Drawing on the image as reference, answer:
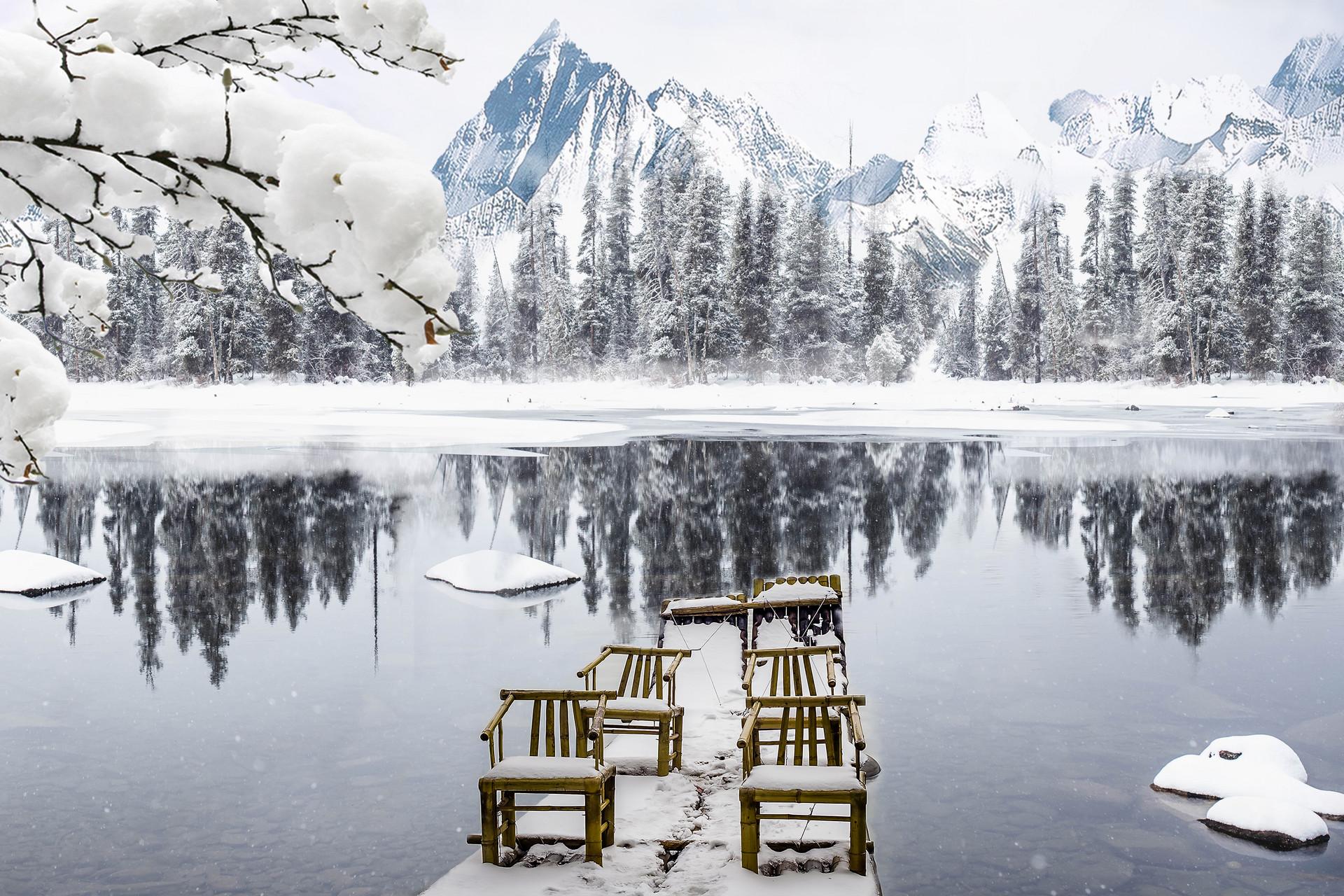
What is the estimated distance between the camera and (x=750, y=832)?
19.6ft

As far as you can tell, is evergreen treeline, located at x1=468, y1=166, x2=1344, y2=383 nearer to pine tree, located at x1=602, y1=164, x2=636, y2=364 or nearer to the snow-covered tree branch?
pine tree, located at x1=602, y1=164, x2=636, y2=364

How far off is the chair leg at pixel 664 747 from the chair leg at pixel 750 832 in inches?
67.6

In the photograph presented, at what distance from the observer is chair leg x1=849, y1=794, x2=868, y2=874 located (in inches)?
230

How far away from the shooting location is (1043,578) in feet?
59.2

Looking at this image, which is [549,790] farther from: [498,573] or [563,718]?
[498,573]

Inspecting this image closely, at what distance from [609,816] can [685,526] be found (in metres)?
16.4

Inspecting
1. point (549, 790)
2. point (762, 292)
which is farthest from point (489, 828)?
point (762, 292)

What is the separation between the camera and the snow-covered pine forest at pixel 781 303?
7200cm

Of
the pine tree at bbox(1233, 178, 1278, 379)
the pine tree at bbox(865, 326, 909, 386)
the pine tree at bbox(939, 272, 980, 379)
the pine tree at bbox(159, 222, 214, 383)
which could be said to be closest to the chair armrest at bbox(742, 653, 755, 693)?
the pine tree at bbox(865, 326, 909, 386)

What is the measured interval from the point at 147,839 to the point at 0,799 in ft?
5.75

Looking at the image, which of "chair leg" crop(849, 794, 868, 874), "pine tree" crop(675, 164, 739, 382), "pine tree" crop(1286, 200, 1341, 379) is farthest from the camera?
"pine tree" crop(675, 164, 739, 382)

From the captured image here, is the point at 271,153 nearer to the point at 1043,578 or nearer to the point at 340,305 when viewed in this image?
the point at 340,305

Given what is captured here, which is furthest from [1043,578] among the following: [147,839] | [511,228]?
[511,228]

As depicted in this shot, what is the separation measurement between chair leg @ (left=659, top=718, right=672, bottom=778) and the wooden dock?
0.19 ft
